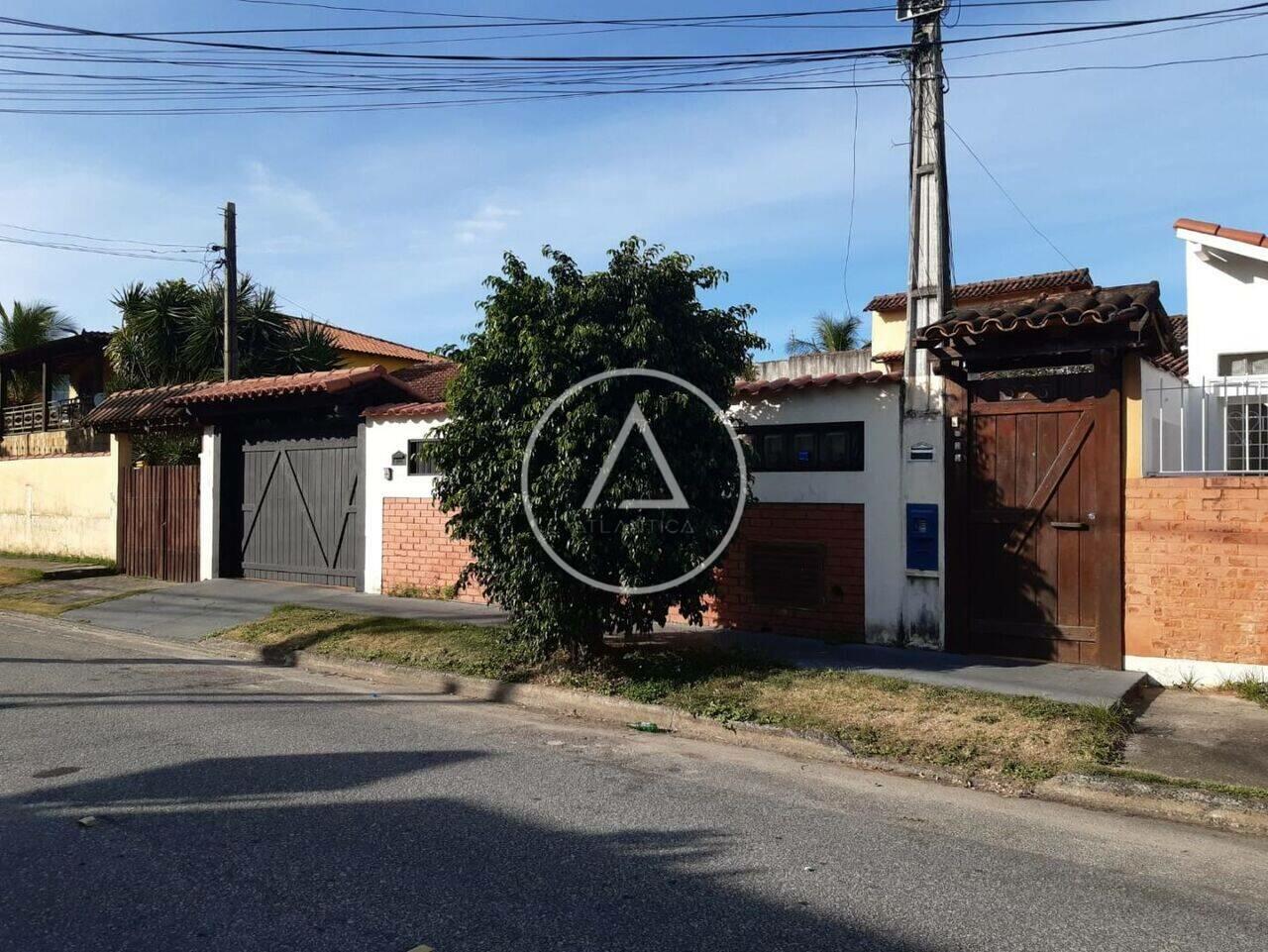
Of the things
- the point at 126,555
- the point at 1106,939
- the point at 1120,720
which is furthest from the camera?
the point at 126,555

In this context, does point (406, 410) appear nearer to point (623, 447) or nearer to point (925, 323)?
point (623, 447)

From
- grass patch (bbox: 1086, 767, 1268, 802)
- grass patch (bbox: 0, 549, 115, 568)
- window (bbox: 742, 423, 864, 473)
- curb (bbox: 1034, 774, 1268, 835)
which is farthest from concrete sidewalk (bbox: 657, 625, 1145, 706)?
grass patch (bbox: 0, 549, 115, 568)

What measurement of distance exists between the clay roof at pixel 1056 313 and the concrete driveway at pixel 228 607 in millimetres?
5608

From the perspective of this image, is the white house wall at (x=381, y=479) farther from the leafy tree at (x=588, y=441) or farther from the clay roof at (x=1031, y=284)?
the clay roof at (x=1031, y=284)

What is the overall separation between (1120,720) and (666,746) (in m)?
3.02

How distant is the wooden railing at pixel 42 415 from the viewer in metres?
23.5

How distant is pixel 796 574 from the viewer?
949cm

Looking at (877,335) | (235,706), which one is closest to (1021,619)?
(235,706)

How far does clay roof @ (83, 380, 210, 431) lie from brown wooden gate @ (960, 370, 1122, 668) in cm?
1222

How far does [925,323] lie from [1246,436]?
111 inches

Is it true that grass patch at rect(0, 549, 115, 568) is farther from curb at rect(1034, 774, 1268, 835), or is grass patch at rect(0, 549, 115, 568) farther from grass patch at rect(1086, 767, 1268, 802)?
grass patch at rect(1086, 767, 1268, 802)

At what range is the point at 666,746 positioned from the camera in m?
6.46

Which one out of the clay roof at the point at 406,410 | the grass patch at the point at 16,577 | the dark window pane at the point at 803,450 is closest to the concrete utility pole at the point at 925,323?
the dark window pane at the point at 803,450

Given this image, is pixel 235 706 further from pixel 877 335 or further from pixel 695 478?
pixel 877 335
